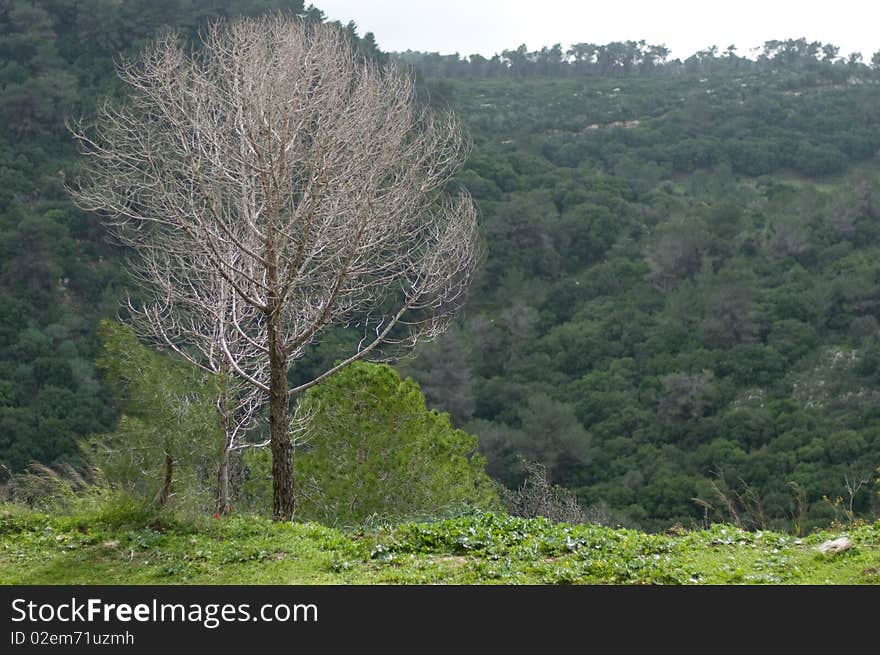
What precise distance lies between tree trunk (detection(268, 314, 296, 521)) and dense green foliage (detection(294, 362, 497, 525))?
3.80 metres

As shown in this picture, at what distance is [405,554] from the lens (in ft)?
26.1

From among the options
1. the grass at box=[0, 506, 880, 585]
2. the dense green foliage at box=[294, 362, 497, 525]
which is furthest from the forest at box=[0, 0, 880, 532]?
the grass at box=[0, 506, 880, 585]

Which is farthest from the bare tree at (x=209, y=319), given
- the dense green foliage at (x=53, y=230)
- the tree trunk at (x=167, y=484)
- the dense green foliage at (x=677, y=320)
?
the dense green foliage at (x=677, y=320)

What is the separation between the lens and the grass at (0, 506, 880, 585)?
733 cm

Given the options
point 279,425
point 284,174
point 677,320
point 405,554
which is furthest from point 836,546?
point 677,320

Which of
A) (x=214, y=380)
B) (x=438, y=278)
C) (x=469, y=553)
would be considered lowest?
(x=469, y=553)

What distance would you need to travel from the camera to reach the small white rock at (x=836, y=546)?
7777mm

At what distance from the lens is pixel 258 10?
48875mm

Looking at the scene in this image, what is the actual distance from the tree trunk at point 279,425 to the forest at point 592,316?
3.83 metres

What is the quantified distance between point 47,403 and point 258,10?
2873 cm

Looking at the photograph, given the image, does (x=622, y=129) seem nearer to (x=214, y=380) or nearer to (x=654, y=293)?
(x=654, y=293)

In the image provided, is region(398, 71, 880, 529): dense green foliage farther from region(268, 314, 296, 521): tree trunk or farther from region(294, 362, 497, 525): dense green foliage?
region(268, 314, 296, 521): tree trunk

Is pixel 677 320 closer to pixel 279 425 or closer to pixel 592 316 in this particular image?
pixel 592 316
